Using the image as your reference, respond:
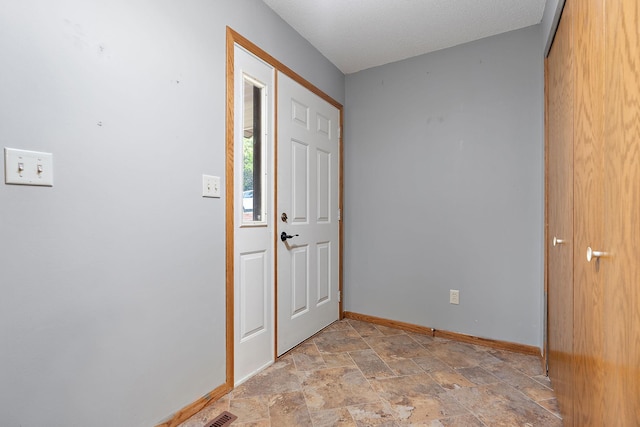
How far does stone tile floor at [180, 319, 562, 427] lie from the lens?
155cm

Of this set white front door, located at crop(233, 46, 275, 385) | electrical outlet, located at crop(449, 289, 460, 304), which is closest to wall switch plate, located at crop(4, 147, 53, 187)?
white front door, located at crop(233, 46, 275, 385)

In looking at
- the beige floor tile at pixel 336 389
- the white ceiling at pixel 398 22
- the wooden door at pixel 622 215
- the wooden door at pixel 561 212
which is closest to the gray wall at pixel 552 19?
the wooden door at pixel 561 212

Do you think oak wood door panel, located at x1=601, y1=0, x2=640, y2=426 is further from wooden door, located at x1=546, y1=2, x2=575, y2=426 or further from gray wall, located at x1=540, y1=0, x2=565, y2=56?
gray wall, located at x1=540, y1=0, x2=565, y2=56

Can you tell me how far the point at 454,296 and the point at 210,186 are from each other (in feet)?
6.88

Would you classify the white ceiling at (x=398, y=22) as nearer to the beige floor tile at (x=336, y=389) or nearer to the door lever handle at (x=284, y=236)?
the door lever handle at (x=284, y=236)

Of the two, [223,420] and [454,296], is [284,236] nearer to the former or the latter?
[223,420]

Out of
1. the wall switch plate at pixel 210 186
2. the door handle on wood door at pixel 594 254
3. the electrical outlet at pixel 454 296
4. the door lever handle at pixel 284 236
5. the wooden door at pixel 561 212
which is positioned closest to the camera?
the door handle on wood door at pixel 594 254

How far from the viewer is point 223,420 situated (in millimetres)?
1534

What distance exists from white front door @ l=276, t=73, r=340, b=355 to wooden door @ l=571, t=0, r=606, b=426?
5.43ft

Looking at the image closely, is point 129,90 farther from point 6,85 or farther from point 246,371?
point 246,371

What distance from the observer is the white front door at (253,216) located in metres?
1.88

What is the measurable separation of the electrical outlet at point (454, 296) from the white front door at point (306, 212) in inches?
39.6

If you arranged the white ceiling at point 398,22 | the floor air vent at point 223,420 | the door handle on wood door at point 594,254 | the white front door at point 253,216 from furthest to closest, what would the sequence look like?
the white ceiling at point 398,22, the white front door at point 253,216, the floor air vent at point 223,420, the door handle on wood door at point 594,254

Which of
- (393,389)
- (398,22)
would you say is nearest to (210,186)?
(393,389)
